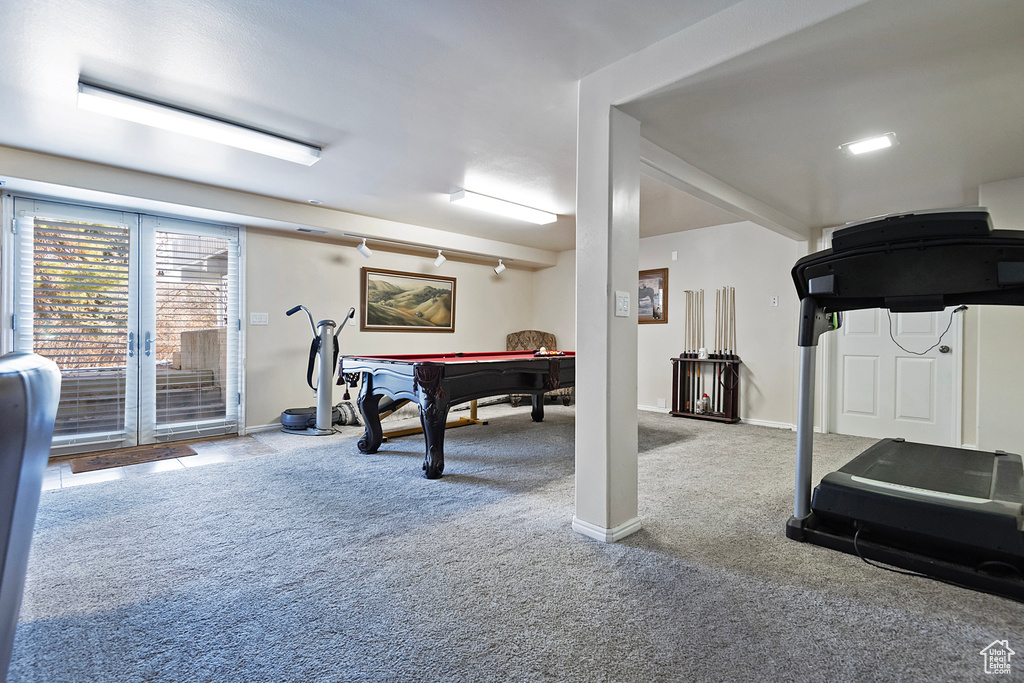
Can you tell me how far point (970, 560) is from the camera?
2.10 m

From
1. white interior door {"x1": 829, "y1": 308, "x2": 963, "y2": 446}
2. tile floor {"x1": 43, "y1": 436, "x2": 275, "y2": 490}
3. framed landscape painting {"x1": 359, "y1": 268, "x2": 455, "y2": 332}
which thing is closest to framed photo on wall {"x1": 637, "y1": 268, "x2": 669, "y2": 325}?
white interior door {"x1": 829, "y1": 308, "x2": 963, "y2": 446}

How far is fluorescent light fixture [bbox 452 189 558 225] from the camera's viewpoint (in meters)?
4.73

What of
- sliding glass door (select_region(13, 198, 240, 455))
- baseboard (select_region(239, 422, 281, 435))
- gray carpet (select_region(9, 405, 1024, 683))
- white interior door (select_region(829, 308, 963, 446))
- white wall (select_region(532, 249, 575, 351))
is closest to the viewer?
gray carpet (select_region(9, 405, 1024, 683))

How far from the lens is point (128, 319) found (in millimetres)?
4480

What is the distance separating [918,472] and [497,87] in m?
3.18

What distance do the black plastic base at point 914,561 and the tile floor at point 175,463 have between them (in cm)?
415

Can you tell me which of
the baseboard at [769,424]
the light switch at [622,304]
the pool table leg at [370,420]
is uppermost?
the light switch at [622,304]

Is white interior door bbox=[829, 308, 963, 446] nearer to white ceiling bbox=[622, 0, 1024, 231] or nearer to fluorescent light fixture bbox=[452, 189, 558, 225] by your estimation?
white ceiling bbox=[622, 0, 1024, 231]

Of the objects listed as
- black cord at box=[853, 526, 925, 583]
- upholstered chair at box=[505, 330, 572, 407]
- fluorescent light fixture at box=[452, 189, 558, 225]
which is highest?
fluorescent light fixture at box=[452, 189, 558, 225]

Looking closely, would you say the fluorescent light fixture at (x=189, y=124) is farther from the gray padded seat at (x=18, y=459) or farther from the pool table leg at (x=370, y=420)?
the gray padded seat at (x=18, y=459)

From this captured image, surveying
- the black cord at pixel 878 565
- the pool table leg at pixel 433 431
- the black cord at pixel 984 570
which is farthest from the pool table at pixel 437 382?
the black cord at pixel 984 570

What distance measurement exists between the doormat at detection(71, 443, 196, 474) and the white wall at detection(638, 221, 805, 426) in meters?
5.58

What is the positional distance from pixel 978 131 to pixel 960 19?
4.79 feet

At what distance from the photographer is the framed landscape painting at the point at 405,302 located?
20.4 feet
